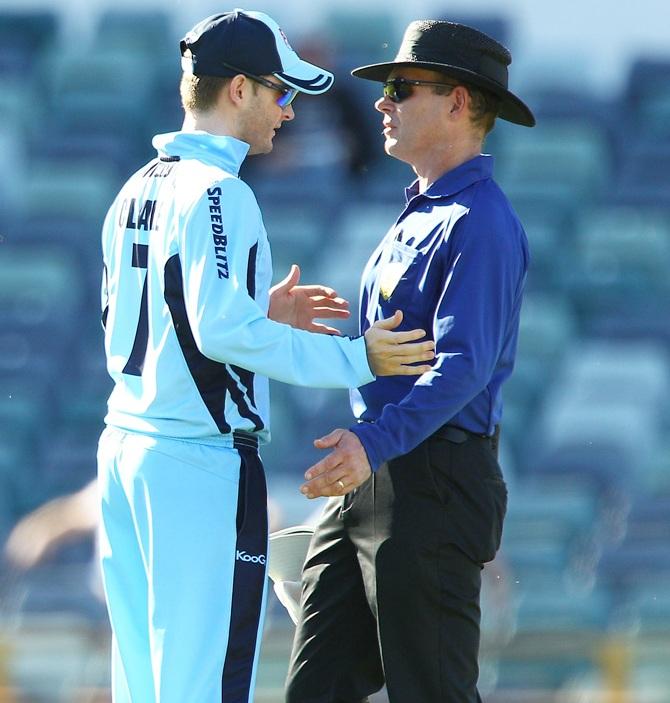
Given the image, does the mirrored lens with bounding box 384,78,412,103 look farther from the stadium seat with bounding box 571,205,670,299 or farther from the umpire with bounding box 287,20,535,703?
the stadium seat with bounding box 571,205,670,299

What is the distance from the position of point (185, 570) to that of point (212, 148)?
0.75 meters

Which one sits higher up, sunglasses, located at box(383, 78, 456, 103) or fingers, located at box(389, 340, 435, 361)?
sunglasses, located at box(383, 78, 456, 103)

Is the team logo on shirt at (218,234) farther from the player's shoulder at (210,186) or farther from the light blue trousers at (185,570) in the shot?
the light blue trousers at (185,570)

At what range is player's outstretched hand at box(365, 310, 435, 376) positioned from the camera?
2744 millimetres

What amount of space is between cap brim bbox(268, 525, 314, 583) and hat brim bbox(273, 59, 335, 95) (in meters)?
0.97

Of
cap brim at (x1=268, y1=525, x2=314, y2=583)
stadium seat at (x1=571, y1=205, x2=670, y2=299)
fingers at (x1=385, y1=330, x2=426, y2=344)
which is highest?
fingers at (x1=385, y1=330, x2=426, y2=344)

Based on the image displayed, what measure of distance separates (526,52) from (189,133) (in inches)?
A: 147

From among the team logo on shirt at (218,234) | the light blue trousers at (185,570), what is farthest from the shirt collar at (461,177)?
the light blue trousers at (185,570)

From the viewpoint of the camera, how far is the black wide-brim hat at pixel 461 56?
120 inches

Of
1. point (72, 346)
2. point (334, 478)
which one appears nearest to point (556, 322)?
point (72, 346)

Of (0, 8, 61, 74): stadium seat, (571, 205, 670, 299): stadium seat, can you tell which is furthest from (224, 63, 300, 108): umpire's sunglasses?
(0, 8, 61, 74): stadium seat

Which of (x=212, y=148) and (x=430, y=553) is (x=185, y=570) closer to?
(x=430, y=553)

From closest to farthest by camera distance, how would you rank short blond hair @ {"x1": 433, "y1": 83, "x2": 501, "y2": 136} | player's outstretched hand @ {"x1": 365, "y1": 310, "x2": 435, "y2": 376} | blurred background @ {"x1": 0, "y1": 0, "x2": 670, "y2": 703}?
player's outstretched hand @ {"x1": 365, "y1": 310, "x2": 435, "y2": 376} → short blond hair @ {"x1": 433, "y1": 83, "x2": 501, "y2": 136} → blurred background @ {"x1": 0, "y1": 0, "x2": 670, "y2": 703}

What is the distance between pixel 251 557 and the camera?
2.77 meters
